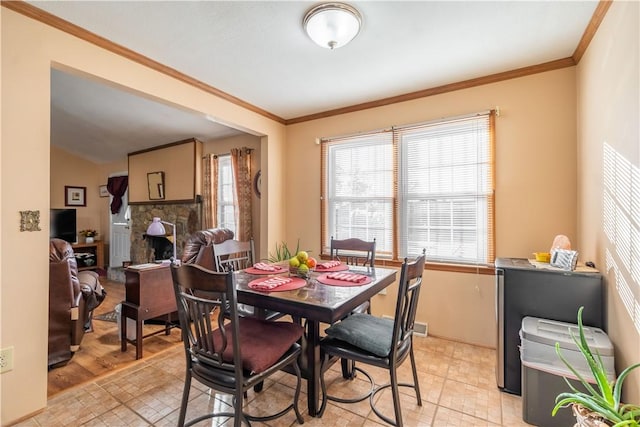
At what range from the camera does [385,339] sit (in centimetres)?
173

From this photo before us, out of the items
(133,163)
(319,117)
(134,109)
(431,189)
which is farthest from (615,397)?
(133,163)

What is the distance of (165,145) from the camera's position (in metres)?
5.25

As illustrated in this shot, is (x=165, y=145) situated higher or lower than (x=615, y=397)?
higher

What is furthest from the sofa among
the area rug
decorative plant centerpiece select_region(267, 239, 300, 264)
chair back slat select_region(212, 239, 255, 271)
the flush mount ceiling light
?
the flush mount ceiling light

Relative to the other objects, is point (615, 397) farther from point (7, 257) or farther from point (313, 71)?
point (7, 257)

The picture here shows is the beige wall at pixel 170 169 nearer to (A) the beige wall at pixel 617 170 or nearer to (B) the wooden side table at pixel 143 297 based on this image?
(B) the wooden side table at pixel 143 297

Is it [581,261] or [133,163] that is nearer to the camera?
[581,261]

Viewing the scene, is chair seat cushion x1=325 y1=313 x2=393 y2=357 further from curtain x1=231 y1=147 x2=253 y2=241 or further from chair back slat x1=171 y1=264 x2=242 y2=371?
curtain x1=231 y1=147 x2=253 y2=241

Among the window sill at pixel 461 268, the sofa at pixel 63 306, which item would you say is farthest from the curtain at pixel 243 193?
the window sill at pixel 461 268

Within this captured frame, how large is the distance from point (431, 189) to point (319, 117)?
1.62 metres

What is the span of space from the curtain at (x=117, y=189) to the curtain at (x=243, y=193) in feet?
10.6

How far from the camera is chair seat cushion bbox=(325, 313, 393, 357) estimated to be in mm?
1671

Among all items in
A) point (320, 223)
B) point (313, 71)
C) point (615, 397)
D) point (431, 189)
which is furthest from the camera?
point (320, 223)

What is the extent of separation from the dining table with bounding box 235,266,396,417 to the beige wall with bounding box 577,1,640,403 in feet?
4.07
